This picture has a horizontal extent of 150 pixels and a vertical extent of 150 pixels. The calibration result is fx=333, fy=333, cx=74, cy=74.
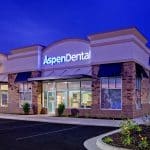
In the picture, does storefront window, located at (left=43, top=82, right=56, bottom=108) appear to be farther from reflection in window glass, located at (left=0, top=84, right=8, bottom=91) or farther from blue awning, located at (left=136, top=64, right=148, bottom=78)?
blue awning, located at (left=136, top=64, right=148, bottom=78)

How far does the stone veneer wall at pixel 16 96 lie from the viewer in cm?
3438

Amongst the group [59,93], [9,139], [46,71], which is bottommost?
[9,139]

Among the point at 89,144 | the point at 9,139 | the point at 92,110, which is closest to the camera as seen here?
the point at 89,144

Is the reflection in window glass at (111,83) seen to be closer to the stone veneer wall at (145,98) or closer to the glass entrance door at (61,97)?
the stone veneer wall at (145,98)

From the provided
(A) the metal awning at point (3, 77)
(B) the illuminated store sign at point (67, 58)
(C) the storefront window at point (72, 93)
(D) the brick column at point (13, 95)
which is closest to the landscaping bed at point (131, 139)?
(C) the storefront window at point (72, 93)

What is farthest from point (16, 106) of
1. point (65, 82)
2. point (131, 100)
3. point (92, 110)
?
point (131, 100)

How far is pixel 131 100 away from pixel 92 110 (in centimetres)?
396

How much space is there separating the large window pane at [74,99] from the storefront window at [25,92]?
17.9ft

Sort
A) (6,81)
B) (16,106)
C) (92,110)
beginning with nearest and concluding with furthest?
(92,110) → (16,106) → (6,81)

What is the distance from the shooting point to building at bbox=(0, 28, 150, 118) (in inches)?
1107

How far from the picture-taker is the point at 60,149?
1266 cm

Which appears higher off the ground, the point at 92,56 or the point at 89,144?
the point at 92,56

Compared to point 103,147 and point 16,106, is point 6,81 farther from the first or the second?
point 103,147

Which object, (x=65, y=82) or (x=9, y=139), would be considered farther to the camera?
(x=65, y=82)
